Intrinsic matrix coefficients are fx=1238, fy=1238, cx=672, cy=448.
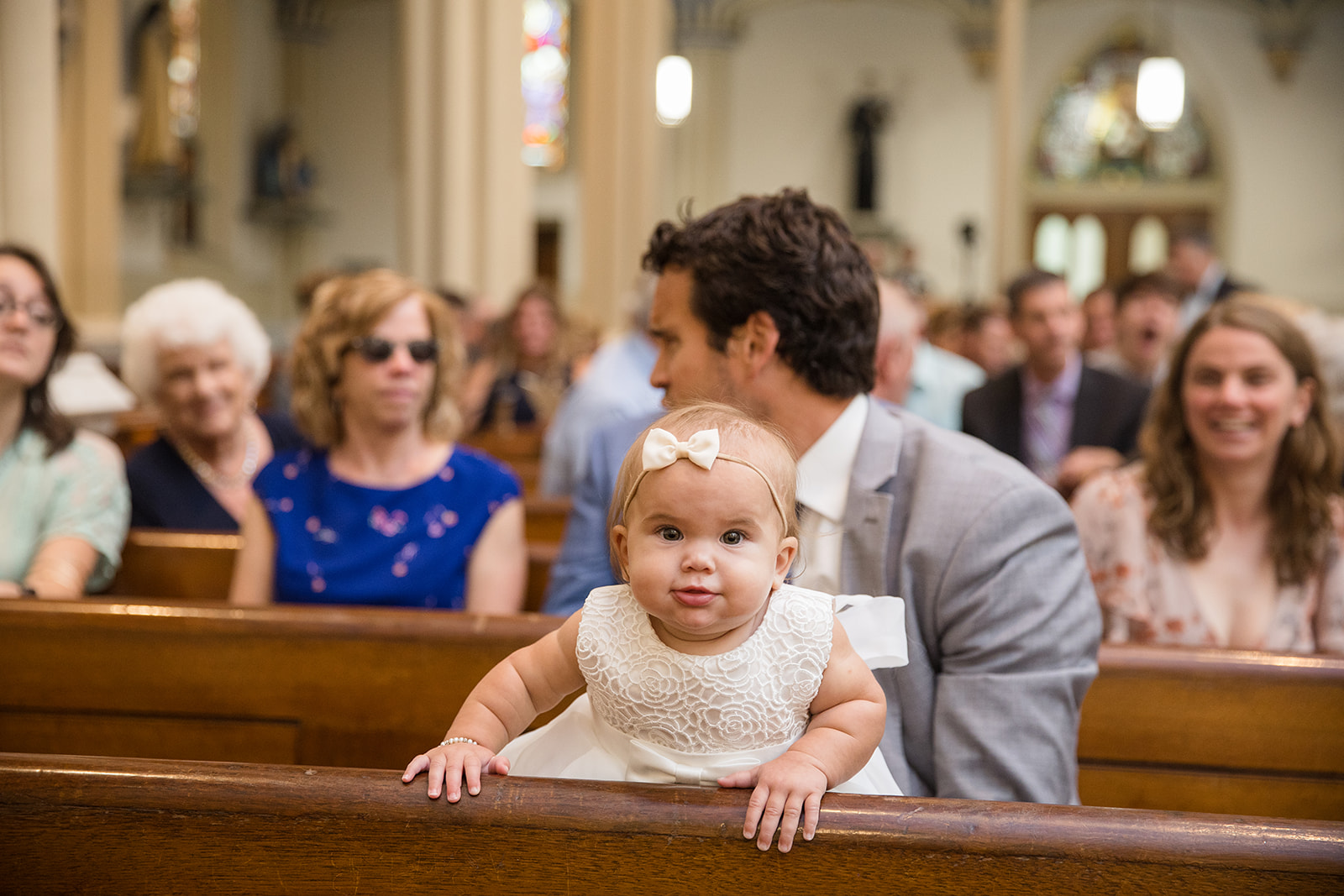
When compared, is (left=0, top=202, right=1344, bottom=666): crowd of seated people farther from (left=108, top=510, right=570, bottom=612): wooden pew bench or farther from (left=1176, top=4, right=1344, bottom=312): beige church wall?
(left=1176, top=4, right=1344, bottom=312): beige church wall

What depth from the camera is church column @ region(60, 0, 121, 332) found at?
9195 mm

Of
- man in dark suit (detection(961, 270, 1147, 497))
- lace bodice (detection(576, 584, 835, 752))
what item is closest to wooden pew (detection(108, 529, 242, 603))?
lace bodice (detection(576, 584, 835, 752))

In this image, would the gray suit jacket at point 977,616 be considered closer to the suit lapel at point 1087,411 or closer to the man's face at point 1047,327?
the suit lapel at point 1087,411

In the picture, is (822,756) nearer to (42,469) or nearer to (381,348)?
(381,348)

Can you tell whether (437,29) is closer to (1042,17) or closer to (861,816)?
(861,816)

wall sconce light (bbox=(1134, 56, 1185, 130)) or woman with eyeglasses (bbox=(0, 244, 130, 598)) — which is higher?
wall sconce light (bbox=(1134, 56, 1185, 130))

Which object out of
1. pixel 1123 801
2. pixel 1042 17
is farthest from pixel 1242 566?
pixel 1042 17

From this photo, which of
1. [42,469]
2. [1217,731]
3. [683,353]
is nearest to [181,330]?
[42,469]

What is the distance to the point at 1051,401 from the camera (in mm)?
5164

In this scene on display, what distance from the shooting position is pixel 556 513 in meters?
3.65

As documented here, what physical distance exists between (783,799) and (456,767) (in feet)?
1.16

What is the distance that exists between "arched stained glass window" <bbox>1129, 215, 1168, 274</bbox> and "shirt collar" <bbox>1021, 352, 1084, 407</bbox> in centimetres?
1633

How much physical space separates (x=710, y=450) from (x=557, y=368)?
617 centimetres

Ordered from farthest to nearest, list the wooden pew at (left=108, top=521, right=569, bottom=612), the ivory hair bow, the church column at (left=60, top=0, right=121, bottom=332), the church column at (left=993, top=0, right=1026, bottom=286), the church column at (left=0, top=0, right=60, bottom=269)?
1. the church column at (left=993, top=0, right=1026, bottom=286)
2. the church column at (left=60, top=0, right=121, bottom=332)
3. the church column at (left=0, top=0, right=60, bottom=269)
4. the wooden pew at (left=108, top=521, right=569, bottom=612)
5. the ivory hair bow
